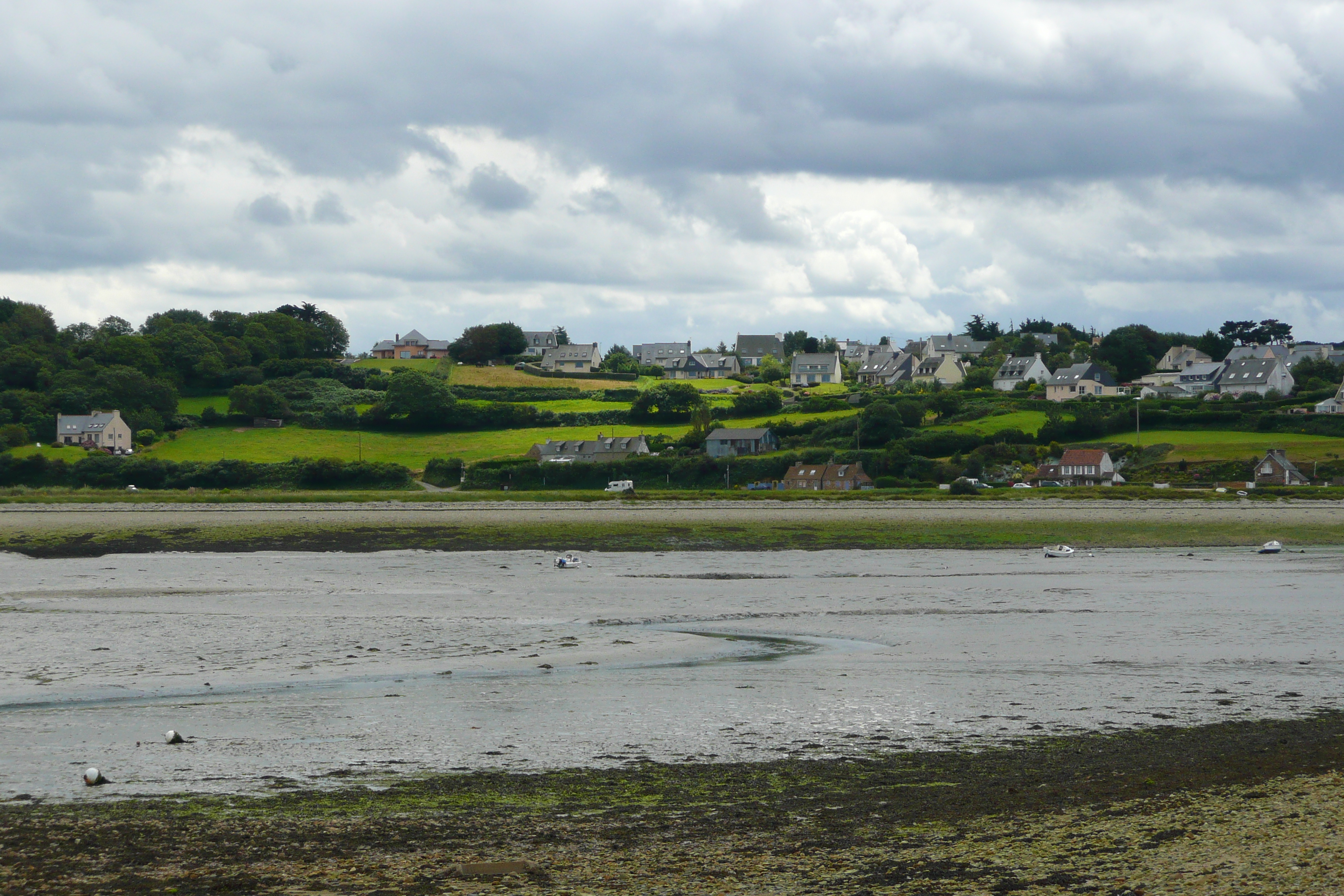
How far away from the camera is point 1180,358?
13112 cm

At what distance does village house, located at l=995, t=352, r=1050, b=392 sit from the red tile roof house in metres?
46.4

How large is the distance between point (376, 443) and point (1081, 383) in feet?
225

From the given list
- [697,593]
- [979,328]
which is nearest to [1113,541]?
[697,593]

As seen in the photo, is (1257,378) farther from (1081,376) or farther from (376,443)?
(376,443)

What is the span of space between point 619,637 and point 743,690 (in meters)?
4.92

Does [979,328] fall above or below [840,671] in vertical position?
above

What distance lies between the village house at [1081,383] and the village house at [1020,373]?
589 centimetres

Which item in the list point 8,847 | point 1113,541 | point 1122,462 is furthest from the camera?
point 1122,462

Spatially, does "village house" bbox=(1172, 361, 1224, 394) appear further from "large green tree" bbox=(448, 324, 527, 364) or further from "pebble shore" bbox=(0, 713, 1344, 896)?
"pebble shore" bbox=(0, 713, 1344, 896)

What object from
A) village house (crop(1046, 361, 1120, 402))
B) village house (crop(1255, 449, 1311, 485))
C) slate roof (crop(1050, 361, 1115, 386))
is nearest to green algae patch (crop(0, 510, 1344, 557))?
village house (crop(1255, 449, 1311, 485))

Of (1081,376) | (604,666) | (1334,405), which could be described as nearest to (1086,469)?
(1334,405)

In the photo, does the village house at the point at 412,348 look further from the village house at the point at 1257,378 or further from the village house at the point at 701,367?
the village house at the point at 1257,378

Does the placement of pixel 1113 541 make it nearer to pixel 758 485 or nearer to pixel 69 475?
pixel 758 485

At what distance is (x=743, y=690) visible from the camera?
14.6 meters
